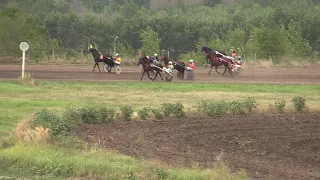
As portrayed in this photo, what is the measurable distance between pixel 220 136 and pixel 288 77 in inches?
1048

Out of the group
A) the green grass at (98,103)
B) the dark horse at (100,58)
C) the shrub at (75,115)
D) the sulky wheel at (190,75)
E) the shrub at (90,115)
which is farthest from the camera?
the dark horse at (100,58)

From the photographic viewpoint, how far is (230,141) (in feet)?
78.8

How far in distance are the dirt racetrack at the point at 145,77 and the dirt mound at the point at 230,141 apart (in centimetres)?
1731

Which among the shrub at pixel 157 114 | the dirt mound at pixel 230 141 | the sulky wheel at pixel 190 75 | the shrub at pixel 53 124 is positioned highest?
the sulky wheel at pixel 190 75

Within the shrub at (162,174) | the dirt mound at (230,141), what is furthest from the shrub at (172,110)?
the shrub at (162,174)

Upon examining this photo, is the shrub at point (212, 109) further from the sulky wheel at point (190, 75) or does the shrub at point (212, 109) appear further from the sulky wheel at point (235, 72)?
the sulky wheel at point (235, 72)

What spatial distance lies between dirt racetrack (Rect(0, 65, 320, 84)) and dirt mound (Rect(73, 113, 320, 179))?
1731 cm

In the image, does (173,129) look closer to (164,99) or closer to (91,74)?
(164,99)

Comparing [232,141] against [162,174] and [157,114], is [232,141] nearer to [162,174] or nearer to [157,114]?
[157,114]

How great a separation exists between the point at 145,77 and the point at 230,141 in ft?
77.5

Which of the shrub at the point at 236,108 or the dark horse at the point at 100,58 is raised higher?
the dark horse at the point at 100,58

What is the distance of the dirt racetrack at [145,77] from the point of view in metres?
46.4

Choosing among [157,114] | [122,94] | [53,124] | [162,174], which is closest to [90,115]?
[157,114]

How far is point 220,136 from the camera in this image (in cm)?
2480
